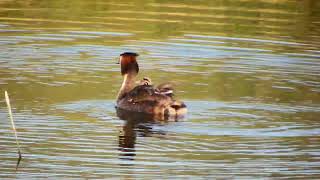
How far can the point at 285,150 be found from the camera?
13203 mm

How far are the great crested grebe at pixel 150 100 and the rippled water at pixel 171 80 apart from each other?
286 mm

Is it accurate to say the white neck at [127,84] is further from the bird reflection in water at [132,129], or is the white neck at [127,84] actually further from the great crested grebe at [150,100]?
the bird reflection in water at [132,129]

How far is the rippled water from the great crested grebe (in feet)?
0.94

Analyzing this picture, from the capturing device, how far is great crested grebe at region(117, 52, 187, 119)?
50.5ft

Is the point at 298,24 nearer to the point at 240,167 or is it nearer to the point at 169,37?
the point at 169,37

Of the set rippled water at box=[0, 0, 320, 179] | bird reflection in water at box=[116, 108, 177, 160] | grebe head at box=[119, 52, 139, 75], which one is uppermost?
grebe head at box=[119, 52, 139, 75]

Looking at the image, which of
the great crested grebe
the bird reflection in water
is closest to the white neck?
the great crested grebe

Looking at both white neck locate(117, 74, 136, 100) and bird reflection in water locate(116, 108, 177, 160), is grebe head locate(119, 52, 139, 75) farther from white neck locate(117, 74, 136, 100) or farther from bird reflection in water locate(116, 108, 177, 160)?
bird reflection in water locate(116, 108, 177, 160)

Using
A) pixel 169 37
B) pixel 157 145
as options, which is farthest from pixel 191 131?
pixel 169 37

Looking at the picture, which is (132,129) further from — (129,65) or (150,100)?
(129,65)

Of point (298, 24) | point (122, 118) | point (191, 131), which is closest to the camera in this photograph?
point (191, 131)

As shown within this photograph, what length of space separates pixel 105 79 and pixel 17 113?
313cm

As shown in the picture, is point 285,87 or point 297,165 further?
point 285,87

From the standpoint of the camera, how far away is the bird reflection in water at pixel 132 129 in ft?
43.4
